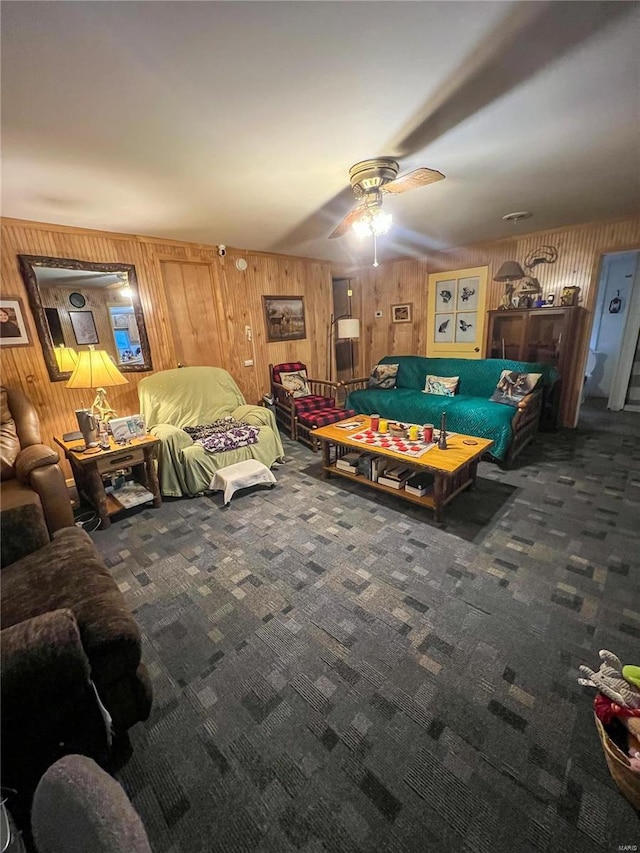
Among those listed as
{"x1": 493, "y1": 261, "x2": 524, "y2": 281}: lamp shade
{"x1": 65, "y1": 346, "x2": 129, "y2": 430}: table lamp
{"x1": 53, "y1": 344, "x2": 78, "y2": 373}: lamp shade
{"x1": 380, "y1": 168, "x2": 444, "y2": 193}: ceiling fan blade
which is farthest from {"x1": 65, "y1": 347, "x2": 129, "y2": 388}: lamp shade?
{"x1": 493, "y1": 261, "x2": 524, "y2": 281}: lamp shade

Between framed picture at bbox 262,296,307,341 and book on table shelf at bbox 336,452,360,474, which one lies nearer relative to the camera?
book on table shelf at bbox 336,452,360,474

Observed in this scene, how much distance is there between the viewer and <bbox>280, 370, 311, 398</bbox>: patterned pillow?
181 inches

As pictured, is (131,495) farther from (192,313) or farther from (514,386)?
(514,386)

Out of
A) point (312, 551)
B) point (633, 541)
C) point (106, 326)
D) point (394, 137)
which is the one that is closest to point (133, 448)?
point (106, 326)

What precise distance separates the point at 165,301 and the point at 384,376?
2963 mm

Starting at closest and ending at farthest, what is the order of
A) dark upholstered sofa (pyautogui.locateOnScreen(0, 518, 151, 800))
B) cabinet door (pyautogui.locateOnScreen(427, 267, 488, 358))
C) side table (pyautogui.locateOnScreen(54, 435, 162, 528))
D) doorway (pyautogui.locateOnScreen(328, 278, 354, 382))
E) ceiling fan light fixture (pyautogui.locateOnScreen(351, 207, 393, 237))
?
dark upholstered sofa (pyautogui.locateOnScreen(0, 518, 151, 800))
ceiling fan light fixture (pyautogui.locateOnScreen(351, 207, 393, 237))
side table (pyautogui.locateOnScreen(54, 435, 162, 528))
cabinet door (pyautogui.locateOnScreen(427, 267, 488, 358))
doorway (pyautogui.locateOnScreen(328, 278, 354, 382))

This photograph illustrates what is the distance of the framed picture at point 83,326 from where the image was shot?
313 centimetres

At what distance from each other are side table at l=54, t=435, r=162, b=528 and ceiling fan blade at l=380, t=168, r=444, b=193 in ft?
8.33

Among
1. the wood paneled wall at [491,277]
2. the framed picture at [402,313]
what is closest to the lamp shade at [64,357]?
the wood paneled wall at [491,277]

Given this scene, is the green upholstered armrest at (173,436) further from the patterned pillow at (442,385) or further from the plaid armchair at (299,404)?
the patterned pillow at (442,385)

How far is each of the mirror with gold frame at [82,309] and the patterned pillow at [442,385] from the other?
11.4ft

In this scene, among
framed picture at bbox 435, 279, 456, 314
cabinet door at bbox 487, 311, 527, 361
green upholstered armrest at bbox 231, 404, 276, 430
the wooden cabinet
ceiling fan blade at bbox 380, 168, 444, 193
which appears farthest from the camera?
framed picture at bbox 435, 279, 456, 314

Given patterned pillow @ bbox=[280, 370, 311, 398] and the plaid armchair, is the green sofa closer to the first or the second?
the plaid armchair

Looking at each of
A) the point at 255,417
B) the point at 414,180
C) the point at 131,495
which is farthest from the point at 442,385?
the point at 131,495
